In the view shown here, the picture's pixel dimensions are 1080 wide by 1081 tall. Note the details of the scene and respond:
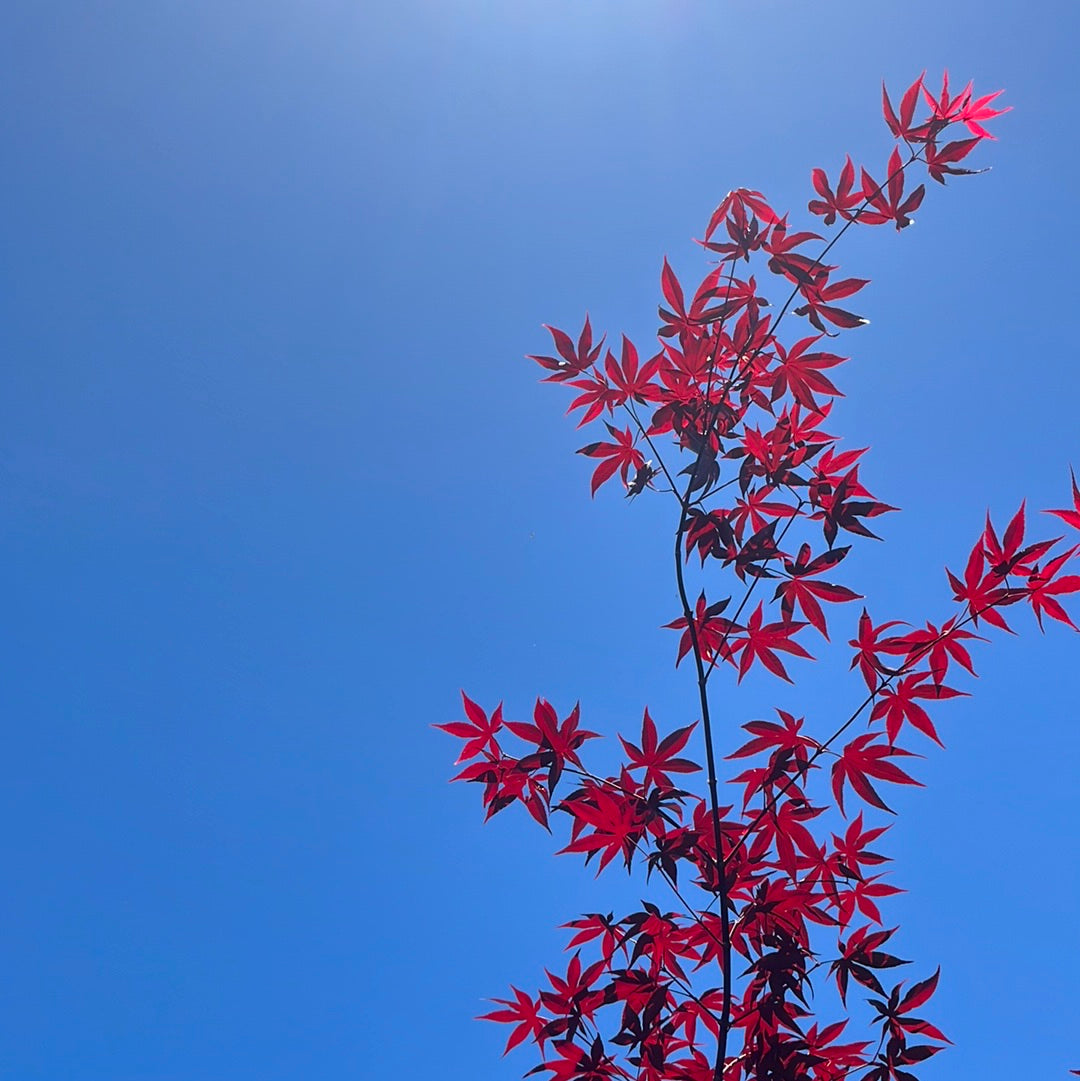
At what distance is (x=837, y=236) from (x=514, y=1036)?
7.50ft

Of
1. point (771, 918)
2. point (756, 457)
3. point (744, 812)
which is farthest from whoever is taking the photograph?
point (756, 457)

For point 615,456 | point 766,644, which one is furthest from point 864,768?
point 615,456

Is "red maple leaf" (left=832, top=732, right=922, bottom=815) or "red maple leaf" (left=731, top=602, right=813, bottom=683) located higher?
"red maple leaf" (left=731, top=602, right=813, bottom=683)

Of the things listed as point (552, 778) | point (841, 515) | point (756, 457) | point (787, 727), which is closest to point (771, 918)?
point (787, 727)

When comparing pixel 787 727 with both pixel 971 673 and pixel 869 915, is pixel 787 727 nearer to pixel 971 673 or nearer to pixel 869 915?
pixel 971 673

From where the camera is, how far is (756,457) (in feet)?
7.47

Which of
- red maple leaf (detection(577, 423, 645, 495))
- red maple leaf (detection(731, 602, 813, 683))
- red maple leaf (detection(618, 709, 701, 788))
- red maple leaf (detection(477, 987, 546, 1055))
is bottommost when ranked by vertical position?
red maple leaf (detection(477, 987, 546, 1055))

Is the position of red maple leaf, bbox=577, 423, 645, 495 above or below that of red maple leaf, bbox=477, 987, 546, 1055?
above

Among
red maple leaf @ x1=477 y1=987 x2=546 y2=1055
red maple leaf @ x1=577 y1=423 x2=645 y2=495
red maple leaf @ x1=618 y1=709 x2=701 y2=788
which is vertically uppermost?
red maple leaf @ x1=577 y1=423 x2=645 y2=495

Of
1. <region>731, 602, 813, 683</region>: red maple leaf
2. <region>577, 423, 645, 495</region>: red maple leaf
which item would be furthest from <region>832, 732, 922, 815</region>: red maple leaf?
<region>577, 423, 645, 495</region>: red maple leaf

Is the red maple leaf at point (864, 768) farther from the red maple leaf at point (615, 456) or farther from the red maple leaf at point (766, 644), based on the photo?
the red maple leaf at point (615, 456)

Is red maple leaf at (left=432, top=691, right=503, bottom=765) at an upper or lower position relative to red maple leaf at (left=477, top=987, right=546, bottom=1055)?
upper

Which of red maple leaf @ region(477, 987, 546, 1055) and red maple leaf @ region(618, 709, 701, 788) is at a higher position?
red maple leaf @ region(618, 709, 701, 788)

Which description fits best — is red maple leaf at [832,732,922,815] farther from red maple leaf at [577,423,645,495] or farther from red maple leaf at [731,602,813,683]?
red maple leaf at [577,423,645,495]
